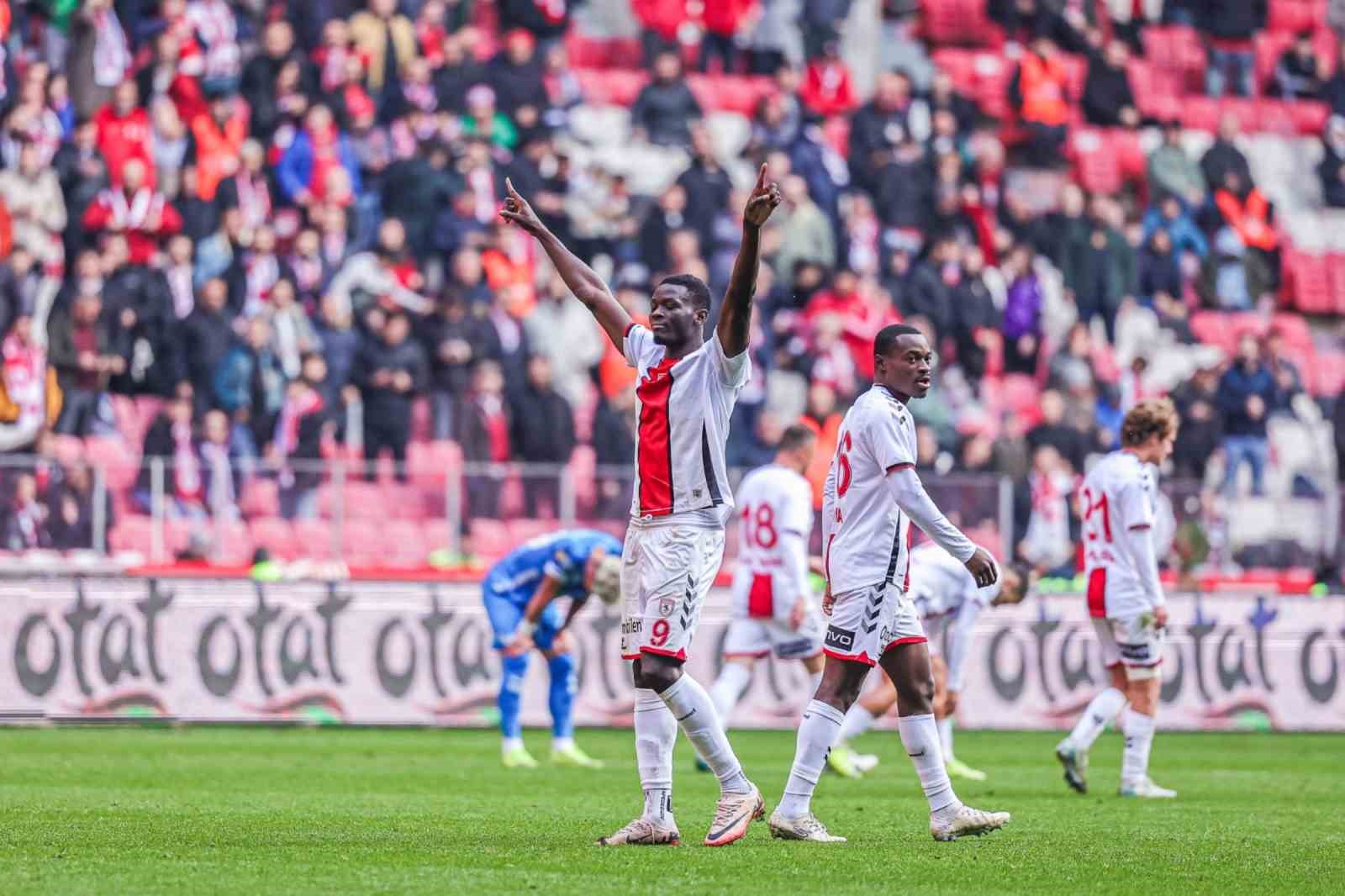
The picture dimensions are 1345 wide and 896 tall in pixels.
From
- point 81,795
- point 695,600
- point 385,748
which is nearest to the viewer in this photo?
point 695,600

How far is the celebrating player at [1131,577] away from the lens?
13.8 metres

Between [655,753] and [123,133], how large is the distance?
16100 mm

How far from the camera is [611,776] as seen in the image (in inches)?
585

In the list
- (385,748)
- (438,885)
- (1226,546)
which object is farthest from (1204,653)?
(438,885)

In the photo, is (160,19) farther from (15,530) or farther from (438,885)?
(438,885)

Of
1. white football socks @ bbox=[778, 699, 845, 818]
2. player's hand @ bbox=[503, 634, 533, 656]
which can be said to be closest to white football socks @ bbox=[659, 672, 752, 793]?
white football socks @ bbox=[778, 699, 845, 818]

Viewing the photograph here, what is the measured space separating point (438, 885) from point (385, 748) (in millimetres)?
9822

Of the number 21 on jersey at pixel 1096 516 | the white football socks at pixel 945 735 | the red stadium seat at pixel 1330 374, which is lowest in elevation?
the white football socks at pixel 945 735

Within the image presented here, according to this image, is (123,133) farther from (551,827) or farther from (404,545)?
(551,827)

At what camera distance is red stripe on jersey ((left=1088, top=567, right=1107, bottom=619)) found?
14047 mm

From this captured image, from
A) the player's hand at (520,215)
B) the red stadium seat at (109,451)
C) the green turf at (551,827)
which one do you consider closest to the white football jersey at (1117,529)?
the green turf at (551,827)

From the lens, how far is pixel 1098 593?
14070 mm

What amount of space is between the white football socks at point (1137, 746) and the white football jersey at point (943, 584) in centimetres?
230

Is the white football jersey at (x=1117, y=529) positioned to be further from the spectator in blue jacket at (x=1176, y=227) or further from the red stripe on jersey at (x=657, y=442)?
the spectator in blue jacket at (x=1176, y=227)
